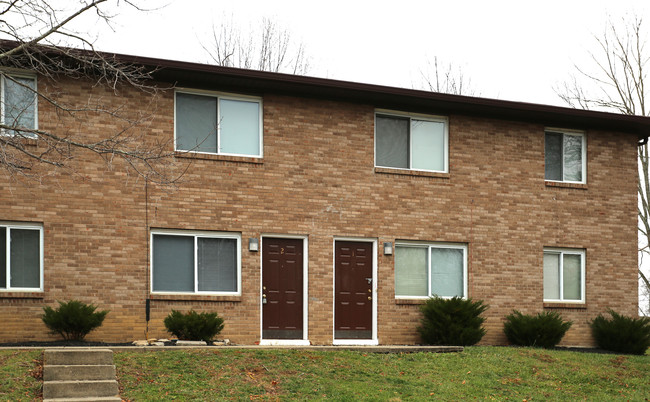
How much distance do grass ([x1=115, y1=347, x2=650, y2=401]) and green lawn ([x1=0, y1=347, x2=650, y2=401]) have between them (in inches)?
0.6

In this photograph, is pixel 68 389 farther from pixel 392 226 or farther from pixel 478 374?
pixel 392 226

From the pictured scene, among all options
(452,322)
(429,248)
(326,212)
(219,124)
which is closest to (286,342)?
(326,212)

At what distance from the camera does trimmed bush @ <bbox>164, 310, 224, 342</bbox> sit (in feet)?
48.4

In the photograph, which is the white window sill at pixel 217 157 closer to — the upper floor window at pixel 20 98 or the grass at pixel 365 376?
the upper floor window at pixel 20 98

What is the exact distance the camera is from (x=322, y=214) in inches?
671

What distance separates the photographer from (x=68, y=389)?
11219 mm

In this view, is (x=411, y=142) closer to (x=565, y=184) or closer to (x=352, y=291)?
(x=352, y=291)

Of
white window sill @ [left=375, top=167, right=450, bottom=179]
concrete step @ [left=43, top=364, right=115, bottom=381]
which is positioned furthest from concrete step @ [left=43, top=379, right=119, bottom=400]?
white window sill @ [left=375, top=167, right=450, bottom=179]

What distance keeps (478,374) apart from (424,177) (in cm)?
534

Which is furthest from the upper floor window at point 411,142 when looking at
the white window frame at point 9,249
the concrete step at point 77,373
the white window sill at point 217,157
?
the concrete step at point 77,373

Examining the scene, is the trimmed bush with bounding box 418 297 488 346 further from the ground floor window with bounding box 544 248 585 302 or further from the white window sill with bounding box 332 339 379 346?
the ground floor window with bounding box 544 248 585 302

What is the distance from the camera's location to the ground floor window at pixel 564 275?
19.3 meters

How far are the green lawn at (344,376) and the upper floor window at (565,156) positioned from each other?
5.39m

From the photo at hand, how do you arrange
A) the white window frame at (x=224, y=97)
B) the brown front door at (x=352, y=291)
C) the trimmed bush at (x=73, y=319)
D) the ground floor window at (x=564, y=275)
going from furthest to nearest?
the ground floor window at (x=564, y=275) → the brown front door at (x=352, y=291) → the white window frame at (x=224, y=97) → the trimmed bush at (x=73, y=319)
